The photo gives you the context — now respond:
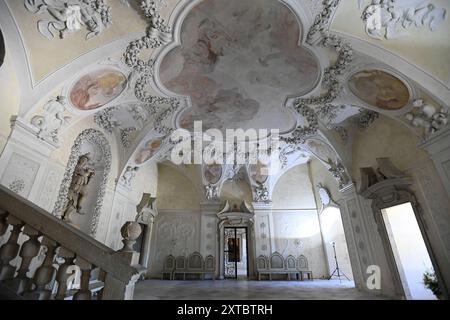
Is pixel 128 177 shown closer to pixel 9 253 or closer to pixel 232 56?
pixel 232 56

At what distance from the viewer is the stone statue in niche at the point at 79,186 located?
6973 mm

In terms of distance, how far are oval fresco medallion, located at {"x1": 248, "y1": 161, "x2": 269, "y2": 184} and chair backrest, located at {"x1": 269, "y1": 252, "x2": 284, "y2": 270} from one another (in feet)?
13.3

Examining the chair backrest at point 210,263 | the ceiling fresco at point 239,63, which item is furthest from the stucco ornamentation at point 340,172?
the chair backrest at point 210,263

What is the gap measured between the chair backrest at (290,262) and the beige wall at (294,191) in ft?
9.00

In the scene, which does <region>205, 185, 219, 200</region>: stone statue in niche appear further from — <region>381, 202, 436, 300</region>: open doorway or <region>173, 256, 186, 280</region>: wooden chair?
<region>381, 202, 436, 300</region>: open doorway

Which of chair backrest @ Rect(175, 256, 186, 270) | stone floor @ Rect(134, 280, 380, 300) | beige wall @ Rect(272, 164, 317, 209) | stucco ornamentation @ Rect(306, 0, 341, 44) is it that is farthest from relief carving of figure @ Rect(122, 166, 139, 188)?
beige wall @ Rect(272, 164, 317, 209)

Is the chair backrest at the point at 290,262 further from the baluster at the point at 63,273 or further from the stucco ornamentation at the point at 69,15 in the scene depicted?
the stucco ornamentation at the point at 69,15

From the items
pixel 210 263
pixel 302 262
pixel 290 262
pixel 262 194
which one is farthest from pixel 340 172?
pixel 210 263

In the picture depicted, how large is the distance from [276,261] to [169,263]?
5.70m

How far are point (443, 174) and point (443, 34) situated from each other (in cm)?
309

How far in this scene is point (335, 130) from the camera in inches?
332

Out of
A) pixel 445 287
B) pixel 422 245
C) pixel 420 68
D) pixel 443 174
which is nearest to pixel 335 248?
pixel 422 245
